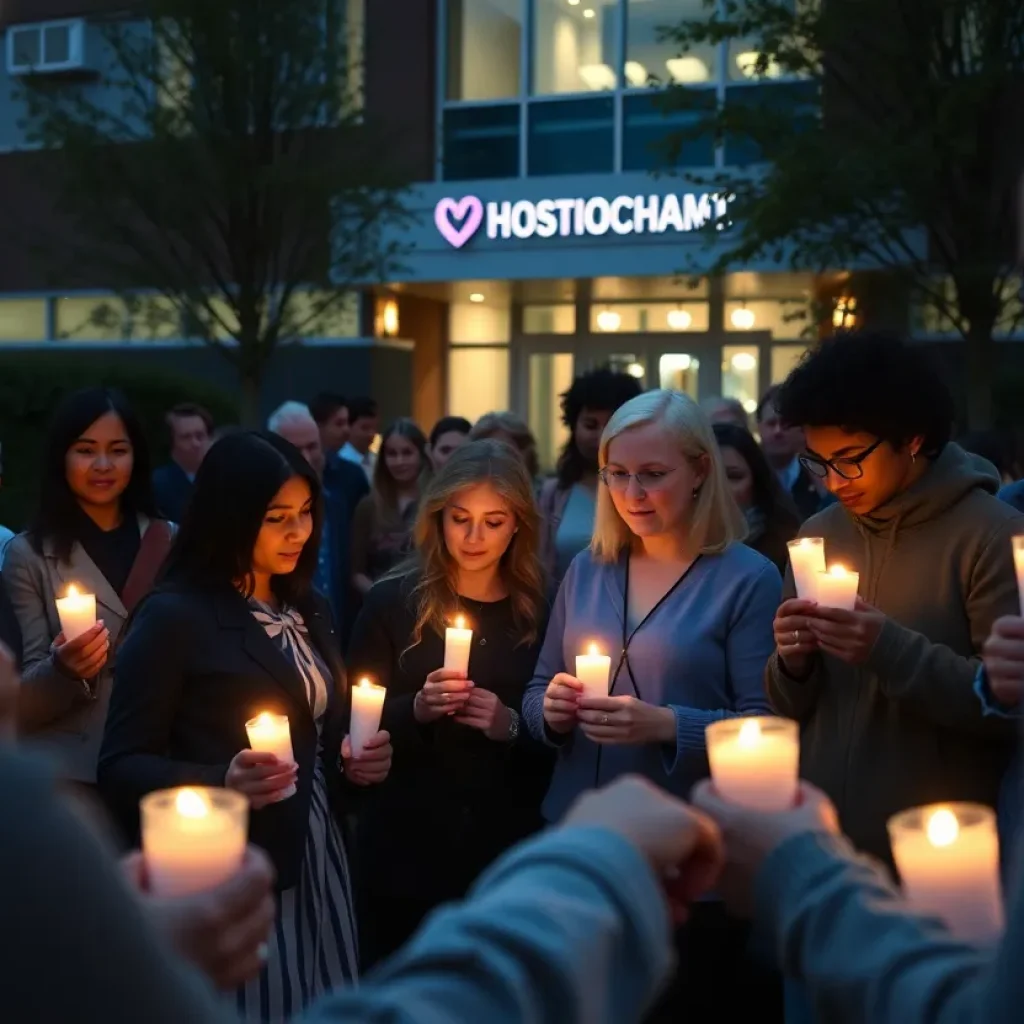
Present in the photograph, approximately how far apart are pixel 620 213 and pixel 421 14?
183 inches

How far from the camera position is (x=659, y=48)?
1908 centimetres

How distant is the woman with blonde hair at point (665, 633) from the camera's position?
363 centimetres

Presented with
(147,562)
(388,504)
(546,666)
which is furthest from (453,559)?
(388,504)

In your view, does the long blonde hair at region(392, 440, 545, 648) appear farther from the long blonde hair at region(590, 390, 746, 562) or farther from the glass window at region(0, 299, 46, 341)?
the glass window at region(0, 299, 46, 341)

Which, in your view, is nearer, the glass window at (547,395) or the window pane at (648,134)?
the window pane at (648,134)

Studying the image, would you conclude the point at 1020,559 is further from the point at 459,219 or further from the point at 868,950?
the point at 459,219

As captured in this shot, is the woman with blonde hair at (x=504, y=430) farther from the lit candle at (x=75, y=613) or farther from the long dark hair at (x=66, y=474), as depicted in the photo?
the lit candle at (x=75, y=613)

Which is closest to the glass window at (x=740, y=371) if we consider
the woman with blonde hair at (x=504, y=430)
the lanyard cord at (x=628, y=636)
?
the woman with blonde hair at (x=504, y=430)

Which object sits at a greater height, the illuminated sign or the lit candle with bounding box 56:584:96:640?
the illuminated sign

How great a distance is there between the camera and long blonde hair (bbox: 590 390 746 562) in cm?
397

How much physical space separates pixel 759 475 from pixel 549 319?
1593cm

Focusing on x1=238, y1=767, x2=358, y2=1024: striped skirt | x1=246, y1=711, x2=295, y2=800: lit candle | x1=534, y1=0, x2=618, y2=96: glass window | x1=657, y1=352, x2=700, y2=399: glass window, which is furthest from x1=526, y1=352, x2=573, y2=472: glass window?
x1=246, y1=711, x2=295, y2=800: lit candle

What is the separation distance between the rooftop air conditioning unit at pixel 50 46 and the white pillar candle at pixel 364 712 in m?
19.9

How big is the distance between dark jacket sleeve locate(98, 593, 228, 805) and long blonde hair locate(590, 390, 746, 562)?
1.32m
